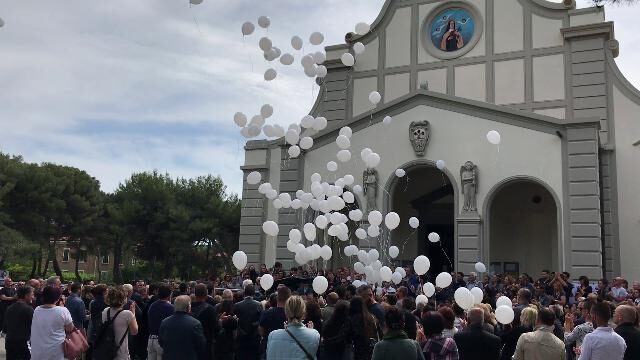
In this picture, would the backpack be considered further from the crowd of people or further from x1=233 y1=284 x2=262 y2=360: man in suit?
x1=233 y1=284 x2=262 y2=360: man in suit

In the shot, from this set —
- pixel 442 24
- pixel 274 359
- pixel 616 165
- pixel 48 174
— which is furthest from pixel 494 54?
pixel 48 174

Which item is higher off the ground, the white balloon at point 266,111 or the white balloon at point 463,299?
the white balloon at point 266,111

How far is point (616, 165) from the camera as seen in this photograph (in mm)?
20469

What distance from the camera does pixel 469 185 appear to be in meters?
19.4

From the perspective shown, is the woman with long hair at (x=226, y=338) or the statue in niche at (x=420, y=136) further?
the statue in niche at (x=420, y=136)

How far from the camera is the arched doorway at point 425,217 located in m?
22.8

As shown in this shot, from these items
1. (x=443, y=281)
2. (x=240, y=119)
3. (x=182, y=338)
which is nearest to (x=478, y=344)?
(x=182, y=338)

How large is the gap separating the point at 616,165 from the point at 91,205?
1468 inches

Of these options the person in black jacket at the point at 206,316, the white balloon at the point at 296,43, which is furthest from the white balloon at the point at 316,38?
the person in black jacket at the point at 206,316

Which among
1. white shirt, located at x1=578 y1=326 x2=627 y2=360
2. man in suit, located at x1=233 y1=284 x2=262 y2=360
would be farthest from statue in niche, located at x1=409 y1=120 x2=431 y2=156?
white shirt, located at x1=578 y1=326 x2=627 y2=360

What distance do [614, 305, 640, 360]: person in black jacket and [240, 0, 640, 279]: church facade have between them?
12383 millimetres

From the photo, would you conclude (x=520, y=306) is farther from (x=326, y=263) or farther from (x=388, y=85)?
(x=388, y=85)

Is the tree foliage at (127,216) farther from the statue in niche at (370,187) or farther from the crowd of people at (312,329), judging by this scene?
the crowd of people at (312,329)

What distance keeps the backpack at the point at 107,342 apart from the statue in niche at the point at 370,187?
14019 millimetres
